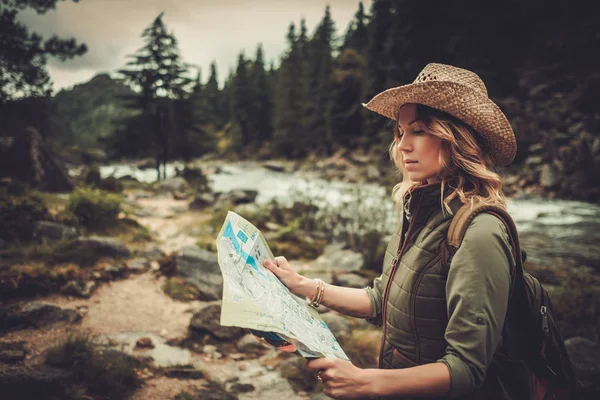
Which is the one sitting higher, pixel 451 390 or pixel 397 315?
pixel 397 315

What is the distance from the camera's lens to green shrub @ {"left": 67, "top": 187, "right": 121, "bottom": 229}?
662cm

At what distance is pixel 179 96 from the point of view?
70.1 ft

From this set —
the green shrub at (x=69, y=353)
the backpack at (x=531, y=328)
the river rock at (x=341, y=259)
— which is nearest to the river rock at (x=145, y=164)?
Result: the river rock at (x=341, y=259)

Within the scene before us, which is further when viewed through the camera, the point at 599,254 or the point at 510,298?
the point at 599,254

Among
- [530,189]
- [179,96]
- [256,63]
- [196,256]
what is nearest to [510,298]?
[196,256]

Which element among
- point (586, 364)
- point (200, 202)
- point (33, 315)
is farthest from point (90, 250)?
point (586, 364)

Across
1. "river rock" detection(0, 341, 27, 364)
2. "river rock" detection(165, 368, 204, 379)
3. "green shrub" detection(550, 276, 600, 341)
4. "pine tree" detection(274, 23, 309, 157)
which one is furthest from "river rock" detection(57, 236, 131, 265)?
"pine tree" detection(274, 23, 309, 157)

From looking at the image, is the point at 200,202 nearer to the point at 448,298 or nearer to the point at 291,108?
the point at 448,298

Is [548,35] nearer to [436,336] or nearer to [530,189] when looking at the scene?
[530,189]

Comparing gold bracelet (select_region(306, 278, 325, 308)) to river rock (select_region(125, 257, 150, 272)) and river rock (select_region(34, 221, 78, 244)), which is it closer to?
river rock (select_region(125, 257, 150, 272))

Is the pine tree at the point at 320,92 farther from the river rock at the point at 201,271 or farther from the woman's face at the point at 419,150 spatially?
the woman's face at the point at 419,150

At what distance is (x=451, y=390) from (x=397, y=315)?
352mm

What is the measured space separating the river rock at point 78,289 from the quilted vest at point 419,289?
4.14 metres

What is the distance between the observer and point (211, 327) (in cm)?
374
